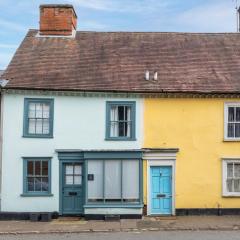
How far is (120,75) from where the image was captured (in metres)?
22.5

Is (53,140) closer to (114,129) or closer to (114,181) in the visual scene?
(114,129)

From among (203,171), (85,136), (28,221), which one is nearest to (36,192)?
(28,221)

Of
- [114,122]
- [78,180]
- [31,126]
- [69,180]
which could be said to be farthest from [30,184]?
[114,122]

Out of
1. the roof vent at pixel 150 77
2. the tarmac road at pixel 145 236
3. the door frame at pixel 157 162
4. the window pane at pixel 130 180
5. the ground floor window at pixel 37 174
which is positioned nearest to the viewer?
the tarmac road at pixel 145 236

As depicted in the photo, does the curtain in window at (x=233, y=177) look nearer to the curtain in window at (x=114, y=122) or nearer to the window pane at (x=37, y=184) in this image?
the curtain in window at (x=114, y=122)

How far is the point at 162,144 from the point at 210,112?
2.46 meters

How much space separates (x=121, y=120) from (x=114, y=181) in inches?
102

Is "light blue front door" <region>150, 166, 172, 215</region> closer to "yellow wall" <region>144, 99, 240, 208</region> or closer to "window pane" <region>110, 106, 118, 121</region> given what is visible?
"yellow wall" <region>144, 99, 240, 208</region>

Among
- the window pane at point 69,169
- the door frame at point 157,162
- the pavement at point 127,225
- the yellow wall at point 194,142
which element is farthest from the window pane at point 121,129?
the pavement at point 127,225

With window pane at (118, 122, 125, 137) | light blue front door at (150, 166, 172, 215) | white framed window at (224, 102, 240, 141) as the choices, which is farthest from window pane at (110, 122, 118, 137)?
white framed window at (224, 102, 240, 141)

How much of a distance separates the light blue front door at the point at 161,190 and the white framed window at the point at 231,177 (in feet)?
7.54

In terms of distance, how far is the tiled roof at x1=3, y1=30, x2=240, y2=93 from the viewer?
21.8 metres

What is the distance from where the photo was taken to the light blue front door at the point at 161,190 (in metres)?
21.7

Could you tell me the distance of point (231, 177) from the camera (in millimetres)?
21750
